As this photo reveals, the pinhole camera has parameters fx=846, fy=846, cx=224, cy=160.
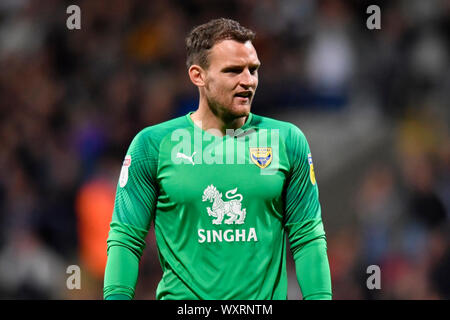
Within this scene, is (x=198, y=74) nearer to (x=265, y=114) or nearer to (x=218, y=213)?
(x=218, y=213)

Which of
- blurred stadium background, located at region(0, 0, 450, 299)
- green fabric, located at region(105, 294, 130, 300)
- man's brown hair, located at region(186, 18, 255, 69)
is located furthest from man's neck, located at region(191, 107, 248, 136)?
blurred stadium background, located at region(0, 0, 450, 299)

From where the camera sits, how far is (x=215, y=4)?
9.41 meters

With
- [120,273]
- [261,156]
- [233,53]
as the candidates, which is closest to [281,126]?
[261,156]

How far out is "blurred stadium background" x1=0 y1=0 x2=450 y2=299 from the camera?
7.90 m

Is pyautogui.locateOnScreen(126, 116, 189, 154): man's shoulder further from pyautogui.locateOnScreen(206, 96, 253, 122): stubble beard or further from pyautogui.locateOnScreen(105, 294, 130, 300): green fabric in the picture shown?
pyautogui.locateOnScreen(105, 294, 130, 300): green fabric

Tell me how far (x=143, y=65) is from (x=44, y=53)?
1169mm

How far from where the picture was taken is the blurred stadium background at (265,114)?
7.90 m

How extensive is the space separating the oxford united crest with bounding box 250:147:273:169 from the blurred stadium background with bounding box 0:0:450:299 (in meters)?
3.44

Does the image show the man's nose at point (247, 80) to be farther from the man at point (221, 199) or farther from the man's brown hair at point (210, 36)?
the man's brown hair at point (210, 36)

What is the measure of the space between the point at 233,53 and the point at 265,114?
13.6 feet

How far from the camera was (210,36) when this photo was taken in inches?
175

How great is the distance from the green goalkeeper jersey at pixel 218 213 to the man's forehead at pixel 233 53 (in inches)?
15.2
